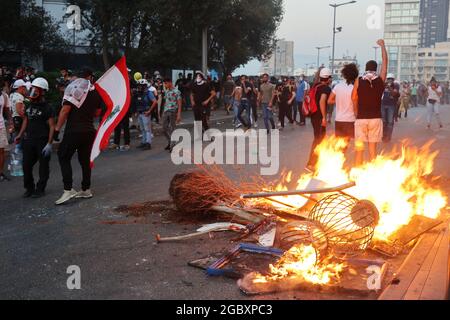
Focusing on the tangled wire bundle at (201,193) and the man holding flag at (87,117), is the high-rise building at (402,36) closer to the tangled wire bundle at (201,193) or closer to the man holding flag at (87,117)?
the man holding flag at (87,117)

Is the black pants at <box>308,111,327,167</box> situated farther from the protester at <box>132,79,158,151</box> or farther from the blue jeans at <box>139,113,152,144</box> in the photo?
the blue jeans at <box>139,113,152,144</box>

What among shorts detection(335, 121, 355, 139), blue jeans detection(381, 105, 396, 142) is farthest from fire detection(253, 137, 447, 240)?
blue jeans detection(381, 105, 396, 142)

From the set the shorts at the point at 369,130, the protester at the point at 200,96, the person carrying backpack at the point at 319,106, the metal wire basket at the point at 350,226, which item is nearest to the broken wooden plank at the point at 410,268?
the metal wire basket at the point at 350,226

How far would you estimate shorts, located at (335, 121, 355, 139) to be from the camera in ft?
27.2

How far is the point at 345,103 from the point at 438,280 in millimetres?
4523

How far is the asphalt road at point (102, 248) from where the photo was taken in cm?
415

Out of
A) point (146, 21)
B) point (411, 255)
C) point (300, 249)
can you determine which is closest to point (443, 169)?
point (411, 255)

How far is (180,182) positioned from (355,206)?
7.10 ft

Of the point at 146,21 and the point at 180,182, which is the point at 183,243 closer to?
the point at 180,182

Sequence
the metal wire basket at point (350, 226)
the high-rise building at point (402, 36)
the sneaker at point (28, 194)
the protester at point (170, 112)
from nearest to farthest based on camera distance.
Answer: the metal wire basket at point (350, 226)
the sneaker at point (28, 194)
the protester at point (170, 112)
the high-rise building at point (402, 36)

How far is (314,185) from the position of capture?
18.8ft

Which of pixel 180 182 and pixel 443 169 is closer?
pixel 180 182

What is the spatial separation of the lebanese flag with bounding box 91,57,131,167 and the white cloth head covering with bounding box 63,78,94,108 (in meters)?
0.19

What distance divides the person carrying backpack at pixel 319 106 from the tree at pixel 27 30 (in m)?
18.7
